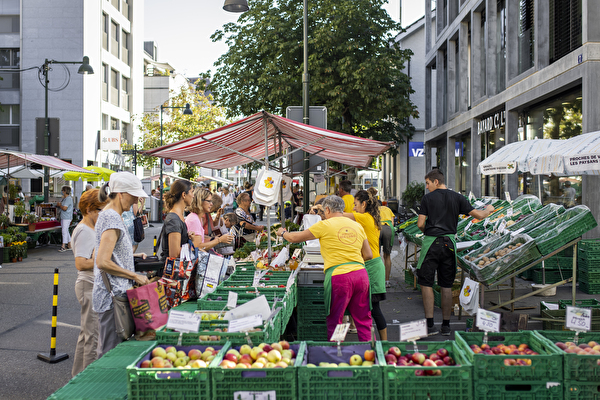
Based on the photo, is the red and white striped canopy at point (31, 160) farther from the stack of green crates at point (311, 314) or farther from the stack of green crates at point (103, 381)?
the stack of green crates at point (103, 381)

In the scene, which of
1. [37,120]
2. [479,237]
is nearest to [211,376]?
[479,237]

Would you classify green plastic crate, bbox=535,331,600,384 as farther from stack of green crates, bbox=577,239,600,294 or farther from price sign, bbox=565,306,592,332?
stack of green crates, bbox=577,239,600,294

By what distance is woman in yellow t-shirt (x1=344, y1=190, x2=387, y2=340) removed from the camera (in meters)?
6.23

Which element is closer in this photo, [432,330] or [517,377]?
[517,377]

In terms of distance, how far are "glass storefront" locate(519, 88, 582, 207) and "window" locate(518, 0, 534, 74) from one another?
1438mm

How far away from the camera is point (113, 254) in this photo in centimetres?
425

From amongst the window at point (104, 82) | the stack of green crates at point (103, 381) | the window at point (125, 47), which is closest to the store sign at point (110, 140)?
the window at point (104, 82)

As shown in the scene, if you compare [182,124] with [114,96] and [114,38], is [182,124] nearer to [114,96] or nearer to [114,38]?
[114,96]

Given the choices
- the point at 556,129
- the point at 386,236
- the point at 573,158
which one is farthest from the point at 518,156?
the point at 556,129

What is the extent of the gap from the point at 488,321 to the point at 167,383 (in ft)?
7.35

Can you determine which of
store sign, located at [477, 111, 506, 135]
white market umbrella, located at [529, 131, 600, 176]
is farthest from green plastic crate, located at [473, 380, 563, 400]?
store sign, located at [477, 111, 506, 135]

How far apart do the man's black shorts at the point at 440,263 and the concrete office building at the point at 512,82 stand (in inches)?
235

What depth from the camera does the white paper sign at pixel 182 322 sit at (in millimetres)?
3590

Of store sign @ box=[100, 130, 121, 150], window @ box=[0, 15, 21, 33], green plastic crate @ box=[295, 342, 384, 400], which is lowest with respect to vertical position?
green plastic crate @ box=[295, 342, 384, 400]
